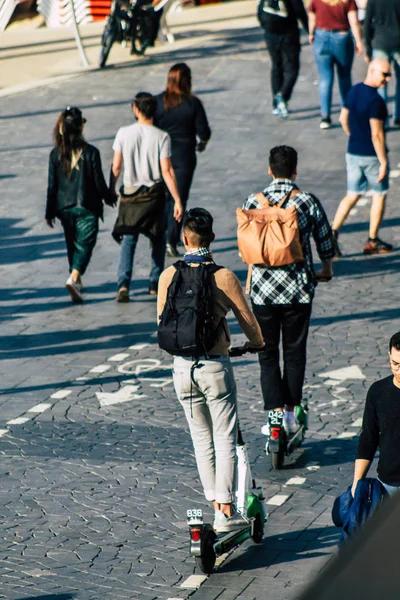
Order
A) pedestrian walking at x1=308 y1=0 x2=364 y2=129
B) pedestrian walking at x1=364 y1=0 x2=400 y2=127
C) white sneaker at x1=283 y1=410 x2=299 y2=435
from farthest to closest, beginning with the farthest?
pedestrian walking at x1=308 y1=0 x2=364 y2=129
pedestrian walking at x1=364 y1=0 x2=400 y2=127
white sneaker at x1=283 y1=410 x2=299 y2=435

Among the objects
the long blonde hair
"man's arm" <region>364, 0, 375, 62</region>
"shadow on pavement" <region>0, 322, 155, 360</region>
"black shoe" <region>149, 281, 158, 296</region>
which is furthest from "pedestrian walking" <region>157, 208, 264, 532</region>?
the long blonde hair

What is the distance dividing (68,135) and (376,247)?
350 cm

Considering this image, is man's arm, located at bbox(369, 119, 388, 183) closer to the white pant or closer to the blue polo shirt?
the blue polo shirt

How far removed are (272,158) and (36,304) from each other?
4.40 metres

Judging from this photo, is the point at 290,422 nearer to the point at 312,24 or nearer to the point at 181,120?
the point at 181,120

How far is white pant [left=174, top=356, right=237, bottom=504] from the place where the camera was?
5.14m

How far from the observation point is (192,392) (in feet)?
17.0

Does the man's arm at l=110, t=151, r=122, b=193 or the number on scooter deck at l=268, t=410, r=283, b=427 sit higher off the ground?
the man's arm at l=110, t=151, r=122, b=193

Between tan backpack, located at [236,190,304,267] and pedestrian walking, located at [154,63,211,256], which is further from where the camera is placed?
pedestrian walking, located at [154,63,211,256]

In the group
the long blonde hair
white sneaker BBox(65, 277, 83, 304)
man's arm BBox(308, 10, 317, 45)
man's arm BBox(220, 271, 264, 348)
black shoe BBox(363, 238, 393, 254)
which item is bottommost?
black shoe BBox(363, 238, 393, 254)

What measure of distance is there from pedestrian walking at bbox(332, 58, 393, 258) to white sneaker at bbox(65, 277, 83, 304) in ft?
8.82

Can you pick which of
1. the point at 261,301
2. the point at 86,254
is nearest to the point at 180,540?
the point at 261,301

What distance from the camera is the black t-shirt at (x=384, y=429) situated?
4.34 meters

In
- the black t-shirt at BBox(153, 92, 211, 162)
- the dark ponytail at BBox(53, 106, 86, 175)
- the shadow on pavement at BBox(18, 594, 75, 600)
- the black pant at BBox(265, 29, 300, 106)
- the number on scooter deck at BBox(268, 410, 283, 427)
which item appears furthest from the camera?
the black pant at BBox(265, 29, 300, 106)
